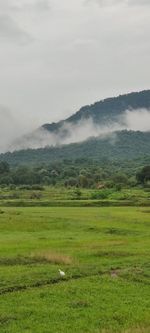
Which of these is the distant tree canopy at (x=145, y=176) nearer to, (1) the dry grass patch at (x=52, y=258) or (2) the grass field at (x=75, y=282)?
(2) the grass field at (x=75, y=282)

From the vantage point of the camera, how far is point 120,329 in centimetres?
2158

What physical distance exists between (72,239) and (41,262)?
37.8 ft

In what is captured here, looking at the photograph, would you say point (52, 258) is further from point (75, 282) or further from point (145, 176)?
point (145, 176)

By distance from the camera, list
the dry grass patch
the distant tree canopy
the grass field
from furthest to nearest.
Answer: the distant tree canopy < the dry grass patch < the grass field

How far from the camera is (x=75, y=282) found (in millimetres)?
29547

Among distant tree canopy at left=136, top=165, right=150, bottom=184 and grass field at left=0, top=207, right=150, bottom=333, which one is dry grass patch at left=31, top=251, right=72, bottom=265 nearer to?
grass field at left=0, top=207, right=150, bottom=333

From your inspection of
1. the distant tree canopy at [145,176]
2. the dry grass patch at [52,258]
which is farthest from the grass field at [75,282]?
the distant tree canopy at [145,176]

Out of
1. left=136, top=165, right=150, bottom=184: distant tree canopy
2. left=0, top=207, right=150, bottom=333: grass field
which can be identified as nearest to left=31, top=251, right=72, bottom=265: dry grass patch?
left=0, top=207, right=150, bottom=333: grass field

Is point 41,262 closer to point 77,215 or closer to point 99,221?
point 99,221

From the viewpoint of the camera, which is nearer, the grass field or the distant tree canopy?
the grass field

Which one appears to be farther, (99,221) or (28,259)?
(99,221)

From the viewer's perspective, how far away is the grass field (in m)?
22.6

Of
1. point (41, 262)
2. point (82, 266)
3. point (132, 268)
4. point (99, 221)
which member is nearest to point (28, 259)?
point (41, 262)

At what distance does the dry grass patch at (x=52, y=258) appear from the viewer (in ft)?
118
